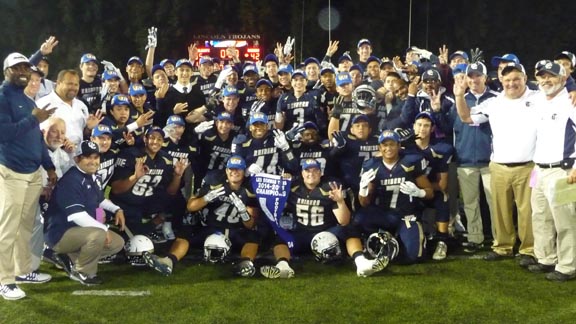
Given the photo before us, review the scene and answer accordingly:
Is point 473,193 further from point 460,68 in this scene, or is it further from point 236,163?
point 236,163

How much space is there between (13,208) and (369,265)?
10.9ft

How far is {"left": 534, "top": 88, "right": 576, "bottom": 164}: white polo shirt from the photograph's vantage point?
5.57 metres

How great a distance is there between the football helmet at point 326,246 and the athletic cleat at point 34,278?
2682 millimetres

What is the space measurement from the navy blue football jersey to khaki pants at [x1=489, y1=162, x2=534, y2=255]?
2.68ft

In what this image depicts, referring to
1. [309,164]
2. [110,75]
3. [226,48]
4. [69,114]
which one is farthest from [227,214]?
[226,48]

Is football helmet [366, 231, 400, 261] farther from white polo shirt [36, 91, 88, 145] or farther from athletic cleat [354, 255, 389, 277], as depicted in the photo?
white polo shirt [36, 91, 88, 145]

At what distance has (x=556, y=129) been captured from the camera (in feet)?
18.5

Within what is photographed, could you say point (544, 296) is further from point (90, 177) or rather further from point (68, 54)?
point (68, 54)

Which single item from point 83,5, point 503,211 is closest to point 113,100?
point 503,211

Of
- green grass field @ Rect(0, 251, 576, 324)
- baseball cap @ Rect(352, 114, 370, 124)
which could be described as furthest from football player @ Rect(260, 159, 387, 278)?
baseball cap @ Rect(352, 114, 370, 124)

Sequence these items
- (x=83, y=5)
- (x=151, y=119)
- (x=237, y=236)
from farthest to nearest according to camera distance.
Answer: (x=83, y=5) < (x=151, y=119) < (x=237, y=236)

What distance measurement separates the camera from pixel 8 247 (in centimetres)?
529

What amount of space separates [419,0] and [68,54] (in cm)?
1625

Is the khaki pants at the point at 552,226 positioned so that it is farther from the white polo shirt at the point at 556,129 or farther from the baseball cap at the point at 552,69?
the baseball cap at the point at 552,69
